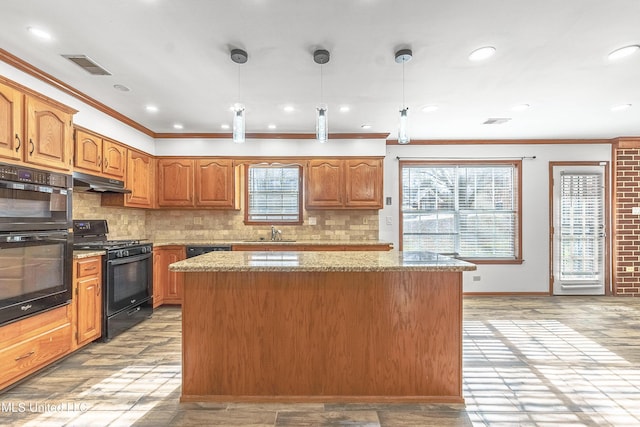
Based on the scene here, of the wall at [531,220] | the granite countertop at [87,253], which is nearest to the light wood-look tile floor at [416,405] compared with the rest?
the granite countertop at [87,253]

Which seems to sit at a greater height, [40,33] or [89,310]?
[40,33]

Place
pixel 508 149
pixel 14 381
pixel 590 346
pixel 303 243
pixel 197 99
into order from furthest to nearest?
pixel 508 149
pixel 303 243
pixel 197 99
pixel 590 346
pixel 14 381

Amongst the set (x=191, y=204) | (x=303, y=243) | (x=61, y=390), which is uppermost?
(x=191, y=204)

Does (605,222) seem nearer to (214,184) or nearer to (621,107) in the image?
(621,107)

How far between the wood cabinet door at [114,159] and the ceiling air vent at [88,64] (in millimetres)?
1147

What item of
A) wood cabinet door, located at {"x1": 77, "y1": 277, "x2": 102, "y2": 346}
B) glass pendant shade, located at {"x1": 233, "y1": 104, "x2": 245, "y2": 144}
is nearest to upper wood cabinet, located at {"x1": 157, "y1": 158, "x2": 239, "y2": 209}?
wood cabinet door, located at {"x1": 77, "y1": 277, "x2": 102, "y2": 346}

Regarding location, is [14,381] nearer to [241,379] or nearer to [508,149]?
[241,379]

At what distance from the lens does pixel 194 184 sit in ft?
15.7

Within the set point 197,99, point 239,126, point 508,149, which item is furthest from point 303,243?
point 508,149

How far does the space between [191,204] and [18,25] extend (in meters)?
2.90

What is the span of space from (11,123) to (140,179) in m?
2.10

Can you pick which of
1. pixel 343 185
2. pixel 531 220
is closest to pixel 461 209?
pixel 531 220

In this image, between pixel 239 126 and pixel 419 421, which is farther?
pixel 239 126

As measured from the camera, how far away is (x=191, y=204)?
4.77 meters
